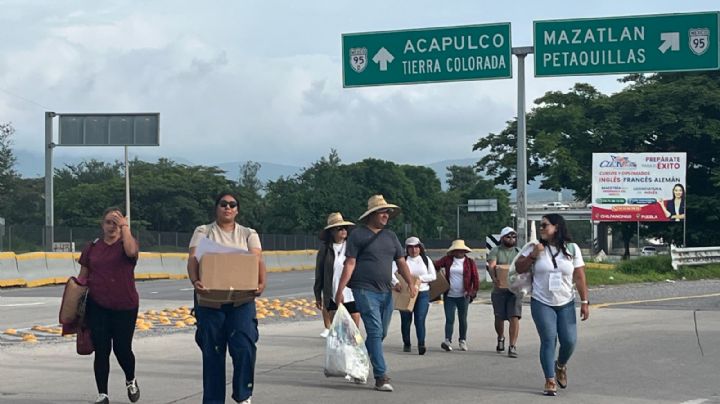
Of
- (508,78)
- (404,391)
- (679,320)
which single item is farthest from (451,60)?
(404,391)

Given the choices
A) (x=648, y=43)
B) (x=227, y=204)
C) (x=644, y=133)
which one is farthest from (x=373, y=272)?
(x=644, y=133)

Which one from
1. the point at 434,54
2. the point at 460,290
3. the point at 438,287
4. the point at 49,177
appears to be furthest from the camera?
the point at 49,177

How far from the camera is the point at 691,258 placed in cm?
3288

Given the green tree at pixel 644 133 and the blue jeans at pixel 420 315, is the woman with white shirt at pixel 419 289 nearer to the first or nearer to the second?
the blue jeans at pixel 420 315

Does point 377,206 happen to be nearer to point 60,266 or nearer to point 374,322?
point 374,322

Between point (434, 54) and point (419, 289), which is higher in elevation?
point (434, 54)

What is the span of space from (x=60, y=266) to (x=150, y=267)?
514cm

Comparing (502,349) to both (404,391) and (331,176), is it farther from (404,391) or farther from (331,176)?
(331,176)

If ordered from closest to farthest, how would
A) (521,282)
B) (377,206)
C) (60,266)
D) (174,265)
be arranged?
1. (521,282)
2. (377,206)
3. (60,266)
4. (174,265)

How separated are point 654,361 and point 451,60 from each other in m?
11.0

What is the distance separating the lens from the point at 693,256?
33.0 m

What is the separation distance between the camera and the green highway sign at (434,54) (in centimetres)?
2180

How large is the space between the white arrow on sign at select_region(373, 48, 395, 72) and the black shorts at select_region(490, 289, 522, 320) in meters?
10.0

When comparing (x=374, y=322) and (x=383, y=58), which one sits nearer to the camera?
(x=374, y=322)
